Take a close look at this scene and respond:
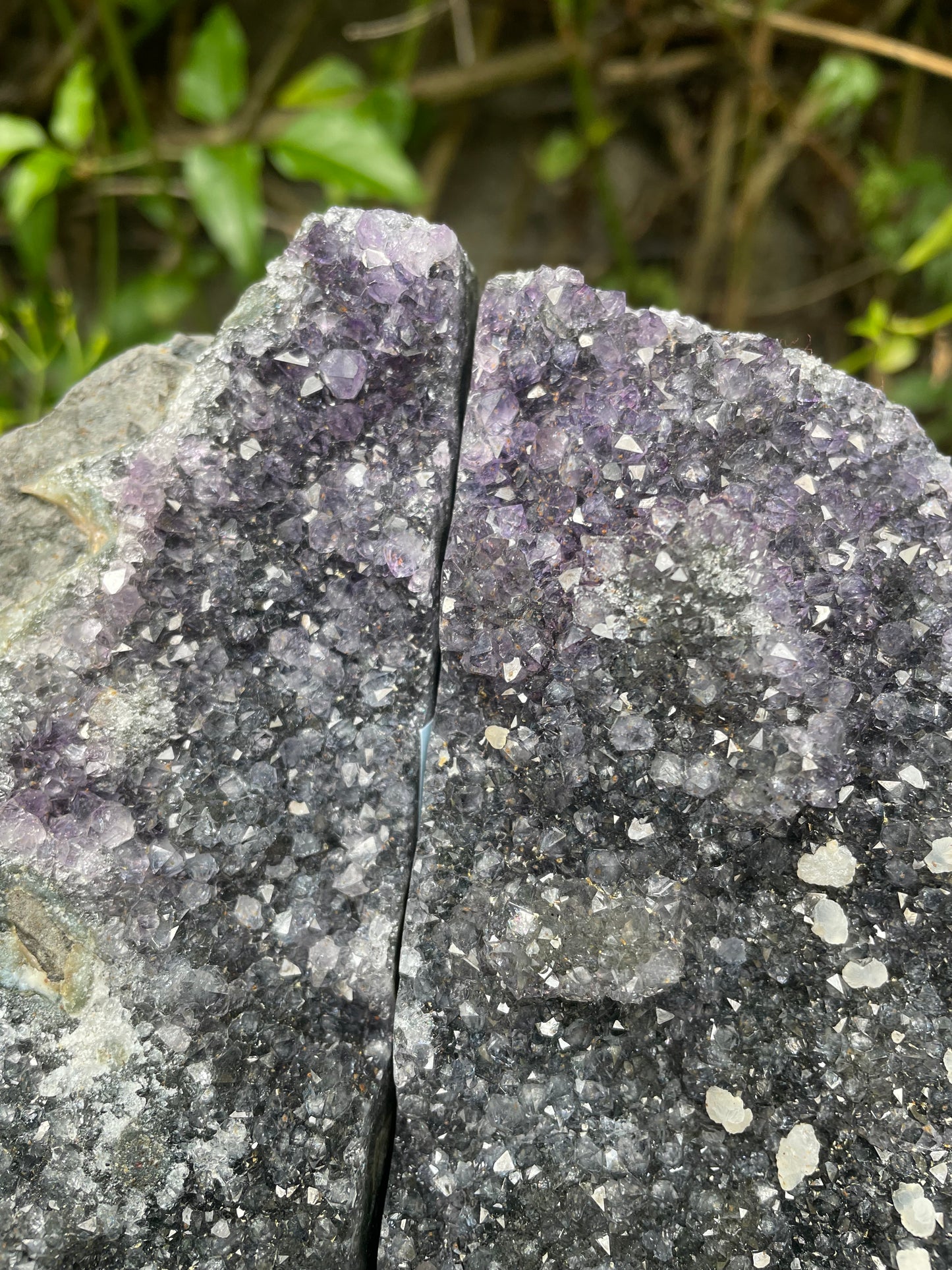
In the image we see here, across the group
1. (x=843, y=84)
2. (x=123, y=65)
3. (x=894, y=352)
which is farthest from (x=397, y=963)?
(x=843, y=84)

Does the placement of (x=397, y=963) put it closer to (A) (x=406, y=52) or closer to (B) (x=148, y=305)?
(B) (x=148, y=305)

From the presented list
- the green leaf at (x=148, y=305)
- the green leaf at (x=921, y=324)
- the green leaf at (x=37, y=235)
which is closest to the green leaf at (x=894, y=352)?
the green leaf at (x=921, y=324)

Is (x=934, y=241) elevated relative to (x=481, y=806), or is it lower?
elevated

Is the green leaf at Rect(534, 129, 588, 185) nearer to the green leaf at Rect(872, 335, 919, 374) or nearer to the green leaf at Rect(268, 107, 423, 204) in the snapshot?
the green leaf at Rect(268, 107, 423, 204)

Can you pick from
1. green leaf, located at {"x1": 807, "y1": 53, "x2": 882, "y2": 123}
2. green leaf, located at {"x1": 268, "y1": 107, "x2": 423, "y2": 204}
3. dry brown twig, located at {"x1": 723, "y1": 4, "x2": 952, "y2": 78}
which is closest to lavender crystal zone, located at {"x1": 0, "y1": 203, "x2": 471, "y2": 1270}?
green leaf, located at {"x1": 268, "y1": 107, "x2": 423, "y2": 204}

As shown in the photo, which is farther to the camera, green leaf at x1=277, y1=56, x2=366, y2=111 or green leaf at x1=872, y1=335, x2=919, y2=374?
green leaf at x1=277, y1=56, x2=366, y2=111

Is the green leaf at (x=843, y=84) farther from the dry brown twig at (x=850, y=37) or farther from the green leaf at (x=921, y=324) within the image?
the green leaf at (x=921, y=324)
